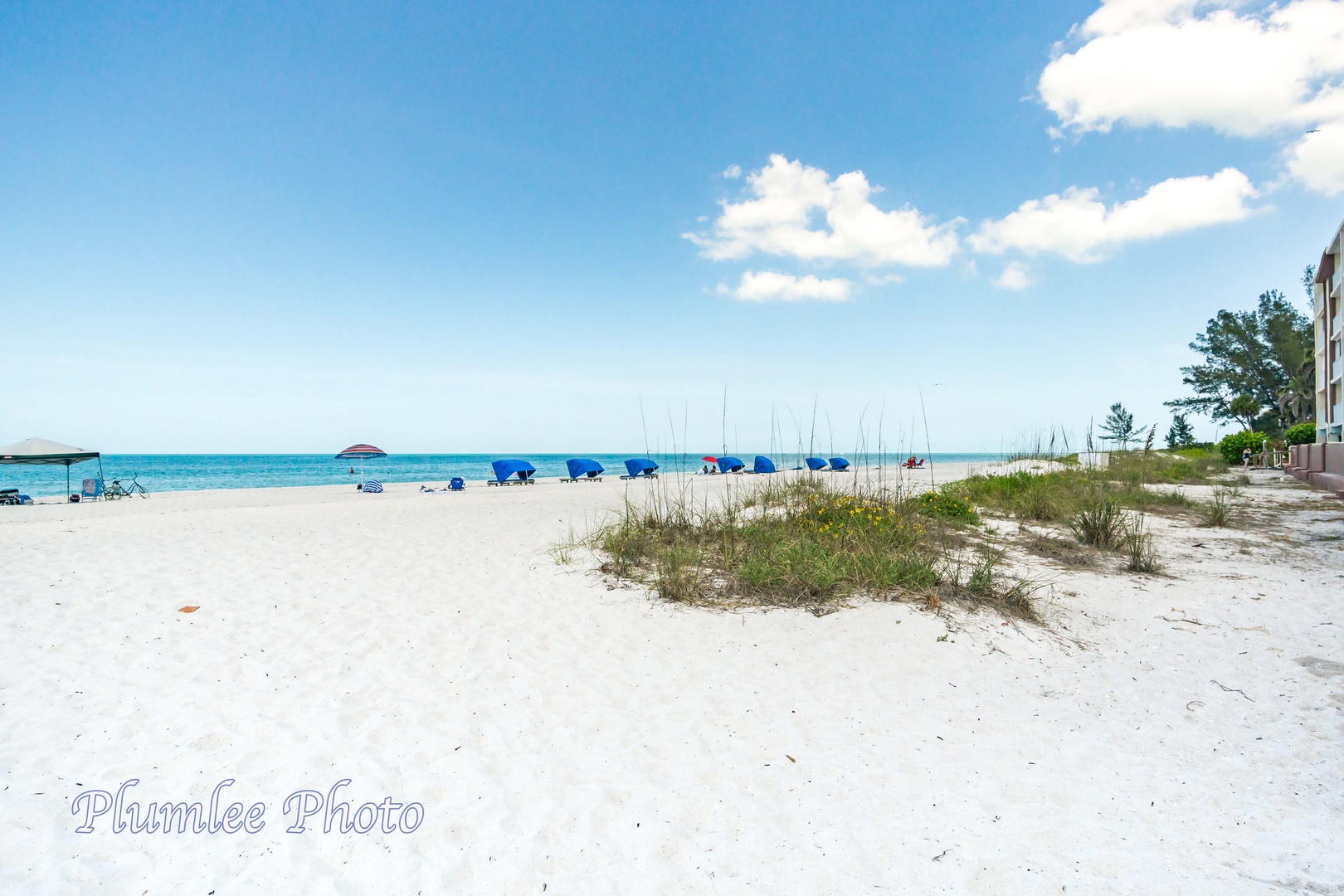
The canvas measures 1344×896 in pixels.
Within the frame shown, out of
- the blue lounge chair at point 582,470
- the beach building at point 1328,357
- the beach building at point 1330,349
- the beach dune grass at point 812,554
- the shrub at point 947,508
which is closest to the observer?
the beach dune grass at point 812,554

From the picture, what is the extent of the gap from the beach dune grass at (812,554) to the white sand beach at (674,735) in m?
0.35

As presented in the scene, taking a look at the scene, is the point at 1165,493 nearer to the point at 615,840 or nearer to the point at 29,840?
the point at 615,840

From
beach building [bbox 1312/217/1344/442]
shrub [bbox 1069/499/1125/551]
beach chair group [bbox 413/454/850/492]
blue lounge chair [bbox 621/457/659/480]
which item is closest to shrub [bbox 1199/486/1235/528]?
shrub [bbox 1069/499/1125/551]

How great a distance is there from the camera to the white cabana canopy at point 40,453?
15641 millimetres

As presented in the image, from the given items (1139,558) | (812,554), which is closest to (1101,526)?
(1139,558)

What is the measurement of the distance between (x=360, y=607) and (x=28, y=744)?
2.16 m

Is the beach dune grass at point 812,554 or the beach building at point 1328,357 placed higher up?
the beach building at point 1328,357

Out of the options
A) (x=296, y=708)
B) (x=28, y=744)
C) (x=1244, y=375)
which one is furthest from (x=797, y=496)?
(x=1244, y=375)

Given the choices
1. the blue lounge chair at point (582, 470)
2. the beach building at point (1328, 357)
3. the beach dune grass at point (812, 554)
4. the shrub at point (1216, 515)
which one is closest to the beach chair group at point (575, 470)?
the blue lounge chair at point (582, 470)

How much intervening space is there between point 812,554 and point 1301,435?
85.7 ft

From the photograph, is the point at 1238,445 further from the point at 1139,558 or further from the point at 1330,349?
the point at 1139,558

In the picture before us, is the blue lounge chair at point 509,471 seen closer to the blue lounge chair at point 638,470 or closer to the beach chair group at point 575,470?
the beach chair group at point 575,470

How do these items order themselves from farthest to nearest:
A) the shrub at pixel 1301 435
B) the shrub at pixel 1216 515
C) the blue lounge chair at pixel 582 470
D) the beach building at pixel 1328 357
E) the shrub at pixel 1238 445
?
the blue lounge chair at pixel 582 470 < the shrub at pixel 1238 445 < the shrub at pixel 1301 435 < the beach building at pixel 1328 357 < the shrub at pixel 1216 515

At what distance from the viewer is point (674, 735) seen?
3.08 m
